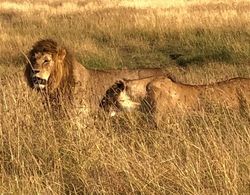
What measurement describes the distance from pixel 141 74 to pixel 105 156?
3162 millimetres

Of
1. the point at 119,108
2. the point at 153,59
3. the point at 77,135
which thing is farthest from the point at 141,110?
the point at 153,59

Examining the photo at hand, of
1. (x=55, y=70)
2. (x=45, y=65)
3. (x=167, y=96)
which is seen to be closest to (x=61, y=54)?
(x=55, y=70)

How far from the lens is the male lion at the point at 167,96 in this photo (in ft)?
19.7

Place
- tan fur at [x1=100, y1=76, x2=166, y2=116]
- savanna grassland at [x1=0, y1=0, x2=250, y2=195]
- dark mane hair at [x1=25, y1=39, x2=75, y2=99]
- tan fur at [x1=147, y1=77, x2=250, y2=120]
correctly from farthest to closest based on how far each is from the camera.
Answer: dark mane hair at [x1=25, y1=39, x2=75, y2=99] < tan fur at [x1=100, y1=76, x2=166, y2=116] < tan fur at [x1=147, y1=77, x2=250, y2=120] < savanna grassland at [x1=0, y1=0, x2=250, y2=195]

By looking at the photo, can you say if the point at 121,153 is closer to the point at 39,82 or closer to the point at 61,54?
the point at 39,82

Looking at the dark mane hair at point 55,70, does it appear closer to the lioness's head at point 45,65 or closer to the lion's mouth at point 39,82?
the lioness's head at point 45,65

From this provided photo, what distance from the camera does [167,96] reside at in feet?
19.9

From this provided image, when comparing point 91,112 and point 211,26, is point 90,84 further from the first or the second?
point 211,26

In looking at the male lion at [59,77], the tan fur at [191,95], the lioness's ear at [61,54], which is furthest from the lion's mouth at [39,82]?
the tan fur at [191,95]

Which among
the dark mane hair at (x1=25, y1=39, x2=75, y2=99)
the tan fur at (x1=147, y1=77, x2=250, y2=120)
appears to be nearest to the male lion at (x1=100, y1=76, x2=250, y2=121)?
the tan fur at (x1=147, y1=77, x2=250, y2=120)

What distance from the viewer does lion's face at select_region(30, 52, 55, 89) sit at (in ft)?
20.1

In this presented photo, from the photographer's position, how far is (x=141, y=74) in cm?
744

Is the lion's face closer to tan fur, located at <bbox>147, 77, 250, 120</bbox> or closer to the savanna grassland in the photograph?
the savanna grassland

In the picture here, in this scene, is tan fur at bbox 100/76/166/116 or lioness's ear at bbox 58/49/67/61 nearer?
tan fur at bbox 100/76/166/116
